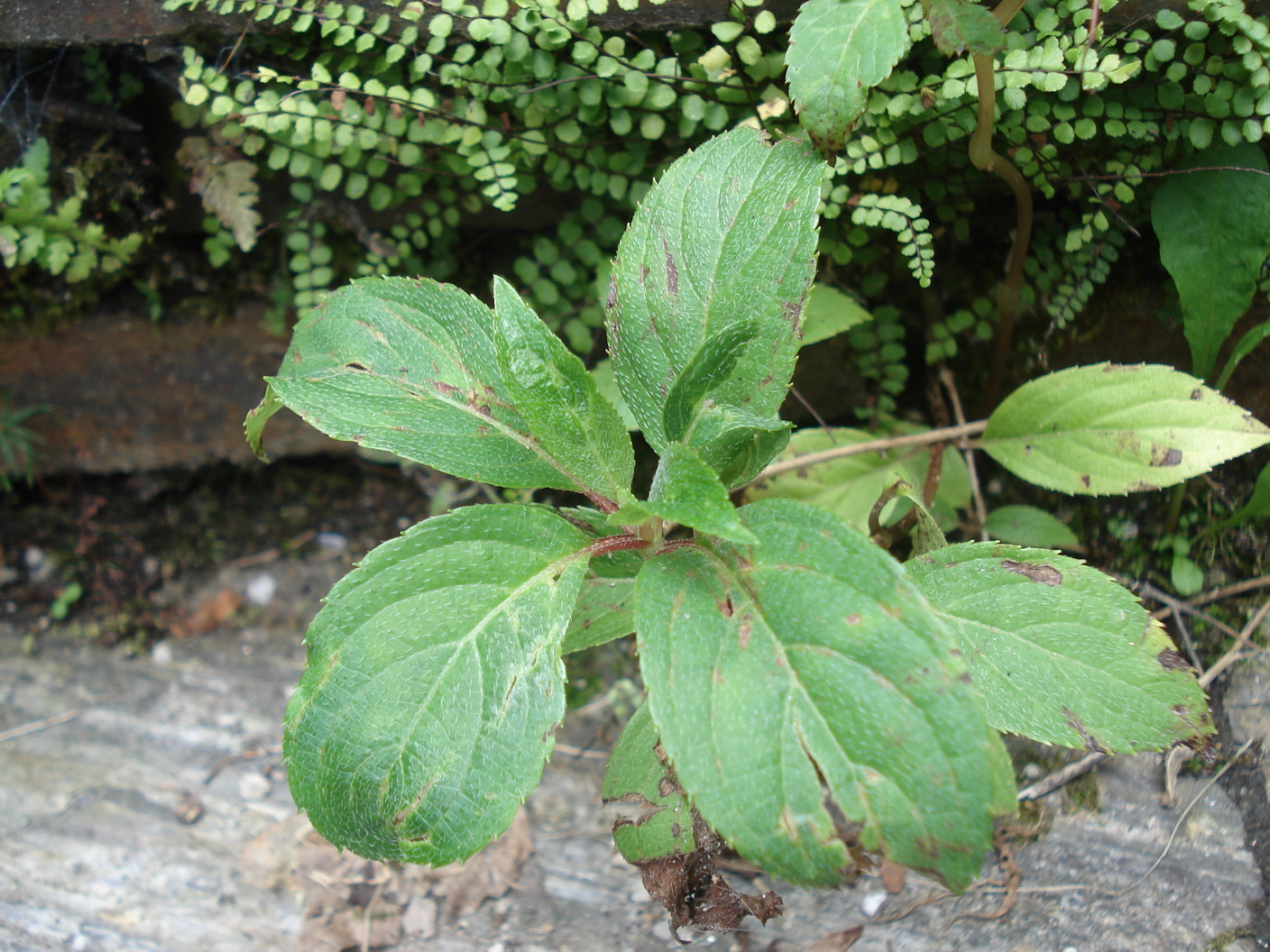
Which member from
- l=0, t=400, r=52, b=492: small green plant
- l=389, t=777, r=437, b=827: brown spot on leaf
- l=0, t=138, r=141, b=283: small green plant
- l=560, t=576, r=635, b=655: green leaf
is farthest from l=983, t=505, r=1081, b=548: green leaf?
l=0, t=400, r=52, b=492: small green plant

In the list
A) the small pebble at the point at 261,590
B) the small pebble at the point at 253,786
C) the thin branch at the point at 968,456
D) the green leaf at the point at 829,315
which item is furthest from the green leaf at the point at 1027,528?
the small pebble at the point at 261,590

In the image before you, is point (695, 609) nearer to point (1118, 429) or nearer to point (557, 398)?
point (557, 398)

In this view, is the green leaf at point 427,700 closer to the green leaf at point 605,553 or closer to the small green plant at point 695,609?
the small green plant at point 695,609

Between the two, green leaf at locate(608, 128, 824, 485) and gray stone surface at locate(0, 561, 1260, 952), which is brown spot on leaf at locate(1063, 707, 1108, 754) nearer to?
gray stone surface at locate(0, 561, 1260, 952)

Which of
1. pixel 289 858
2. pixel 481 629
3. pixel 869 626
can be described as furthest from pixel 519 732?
pixel 289 858

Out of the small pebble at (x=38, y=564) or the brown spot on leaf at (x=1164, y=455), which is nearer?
the brown spot on leaf at (x=1164, y=455)

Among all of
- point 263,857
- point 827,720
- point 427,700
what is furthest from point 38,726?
point 827,720

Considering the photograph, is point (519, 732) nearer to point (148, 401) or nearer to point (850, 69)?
point (850, 69)
